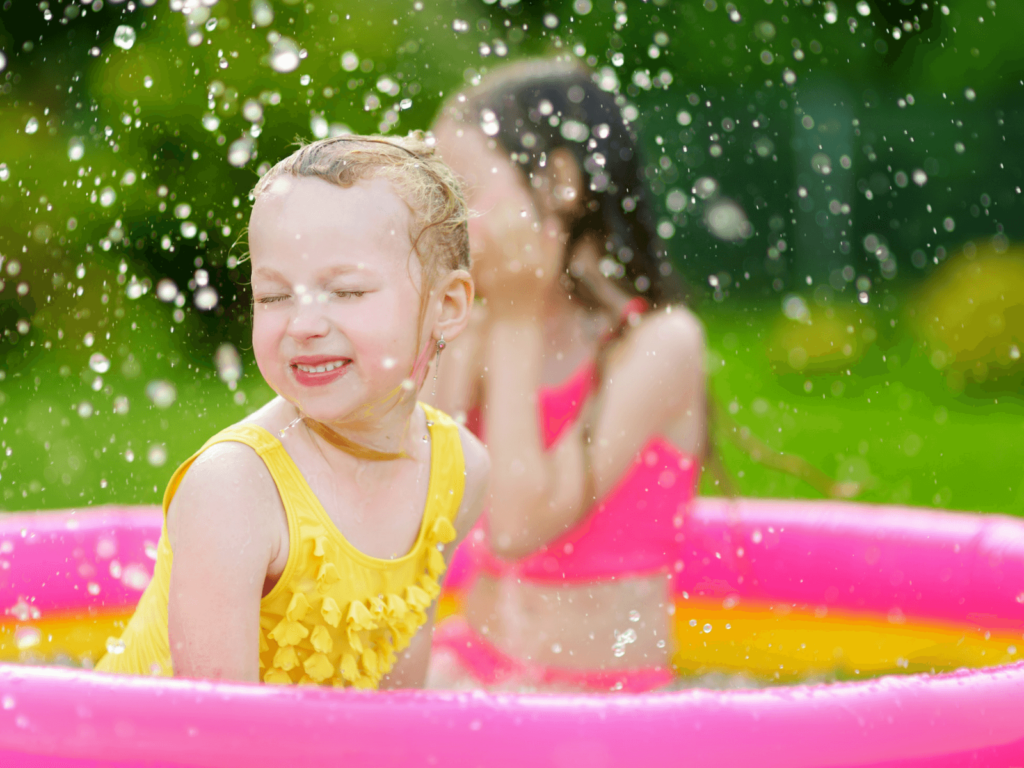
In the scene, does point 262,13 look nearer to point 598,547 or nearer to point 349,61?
point 349,61

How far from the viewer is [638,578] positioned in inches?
121

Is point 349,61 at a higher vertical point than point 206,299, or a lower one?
higher

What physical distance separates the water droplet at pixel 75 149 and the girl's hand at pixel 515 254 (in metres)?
8.73

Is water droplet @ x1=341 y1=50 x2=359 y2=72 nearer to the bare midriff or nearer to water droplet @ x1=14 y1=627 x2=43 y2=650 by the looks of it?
water droplet @ x1=14 y1=627 x2=43 y2=650

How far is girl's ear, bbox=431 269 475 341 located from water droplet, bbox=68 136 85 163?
951 centimetres

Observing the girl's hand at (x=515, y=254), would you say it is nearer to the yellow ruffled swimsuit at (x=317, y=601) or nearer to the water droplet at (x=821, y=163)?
the yellow ruffled swimsuit at (x=317, y=601)

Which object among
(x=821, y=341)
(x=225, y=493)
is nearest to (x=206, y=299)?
(x=225, y=493)

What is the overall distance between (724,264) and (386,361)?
13.0 m

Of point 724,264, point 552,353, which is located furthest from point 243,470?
point 724,264

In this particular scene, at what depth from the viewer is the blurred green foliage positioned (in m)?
10.1

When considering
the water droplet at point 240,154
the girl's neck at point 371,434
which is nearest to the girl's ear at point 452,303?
the girl's neck at point 371,434

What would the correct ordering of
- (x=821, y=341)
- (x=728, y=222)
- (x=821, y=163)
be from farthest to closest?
1. (x=728, y=222)
2. (x=821, y=163)
3. (x=821, y=341)

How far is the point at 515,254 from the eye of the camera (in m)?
3.00

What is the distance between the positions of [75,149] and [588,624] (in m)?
9.27
